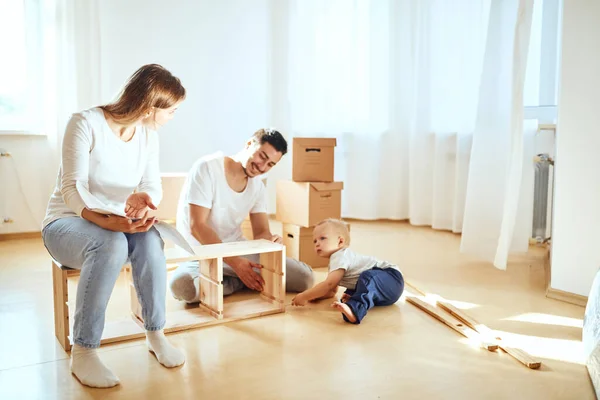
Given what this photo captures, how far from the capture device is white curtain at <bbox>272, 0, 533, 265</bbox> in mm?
4098

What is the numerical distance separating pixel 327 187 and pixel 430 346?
135cm

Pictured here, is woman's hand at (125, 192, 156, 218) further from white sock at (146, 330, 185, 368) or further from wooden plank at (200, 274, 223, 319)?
wooden plank at (200, 274, 223, 319)

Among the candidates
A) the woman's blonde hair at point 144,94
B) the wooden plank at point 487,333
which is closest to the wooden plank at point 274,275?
the wooden plank at point 487,333

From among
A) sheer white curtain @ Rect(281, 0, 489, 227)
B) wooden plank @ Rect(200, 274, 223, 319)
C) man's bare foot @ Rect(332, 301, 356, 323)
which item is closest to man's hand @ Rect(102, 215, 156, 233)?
wooden plank @ Rect(200, 274, 223, 319)

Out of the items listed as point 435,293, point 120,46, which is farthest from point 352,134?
point 435,293

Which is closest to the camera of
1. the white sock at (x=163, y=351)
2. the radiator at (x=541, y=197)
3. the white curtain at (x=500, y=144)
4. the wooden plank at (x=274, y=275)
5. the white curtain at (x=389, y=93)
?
the white sock at (x=163, y=351)

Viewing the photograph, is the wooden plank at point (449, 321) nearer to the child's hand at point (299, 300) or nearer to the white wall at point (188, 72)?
the child's hand at point (299, 300)

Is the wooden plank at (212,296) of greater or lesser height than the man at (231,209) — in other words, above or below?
below

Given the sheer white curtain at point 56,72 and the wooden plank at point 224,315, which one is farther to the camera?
the sheer white curtain at point 56,72

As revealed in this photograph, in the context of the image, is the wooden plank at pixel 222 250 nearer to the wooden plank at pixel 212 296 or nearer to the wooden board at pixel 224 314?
the wooden plank at pixel 212 296

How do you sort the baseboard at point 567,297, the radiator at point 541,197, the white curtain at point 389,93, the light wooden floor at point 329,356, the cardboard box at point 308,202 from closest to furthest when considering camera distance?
the light wooden floor at point 329,356 < the baseboard at point 567,297 < the cardboard box at point 308,202 < the radiator at point 541,197 < the white curtain at point 389,93

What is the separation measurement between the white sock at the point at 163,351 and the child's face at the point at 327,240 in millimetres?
809

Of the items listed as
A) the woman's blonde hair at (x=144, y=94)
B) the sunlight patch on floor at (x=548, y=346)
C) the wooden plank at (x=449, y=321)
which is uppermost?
the woman's blonde hair at (x=144, y=94)

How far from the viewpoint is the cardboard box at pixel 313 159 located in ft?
10.4
